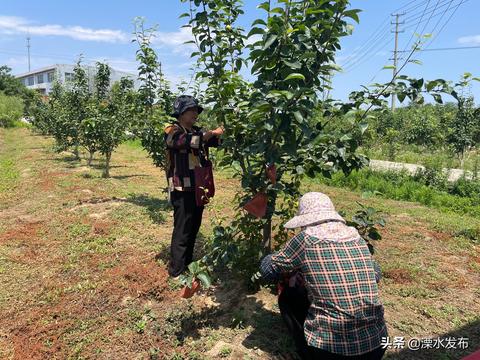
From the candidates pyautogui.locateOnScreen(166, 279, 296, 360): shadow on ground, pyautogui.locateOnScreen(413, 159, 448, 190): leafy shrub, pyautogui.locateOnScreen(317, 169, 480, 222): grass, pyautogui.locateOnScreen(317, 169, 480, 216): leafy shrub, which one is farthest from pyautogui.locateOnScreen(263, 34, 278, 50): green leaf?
pyautogui.locateOnScreen(413, 159, 448, 190): leafy shrub

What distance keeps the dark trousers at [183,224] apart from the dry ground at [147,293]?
10.8 inches

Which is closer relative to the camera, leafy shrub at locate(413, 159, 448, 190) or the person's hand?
the person's hand

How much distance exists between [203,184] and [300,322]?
1.69 m

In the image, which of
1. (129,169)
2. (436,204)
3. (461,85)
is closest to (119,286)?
(461,85)

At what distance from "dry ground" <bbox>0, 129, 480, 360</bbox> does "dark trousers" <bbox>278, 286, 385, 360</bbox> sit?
1.27ft

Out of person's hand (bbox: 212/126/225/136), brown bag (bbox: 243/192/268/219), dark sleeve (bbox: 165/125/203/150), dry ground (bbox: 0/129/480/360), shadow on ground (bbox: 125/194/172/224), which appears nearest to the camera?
brown bag (bbox: 243/192/268/219)

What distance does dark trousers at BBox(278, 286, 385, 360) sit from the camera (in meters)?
2.23

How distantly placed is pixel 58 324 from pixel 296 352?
203cm

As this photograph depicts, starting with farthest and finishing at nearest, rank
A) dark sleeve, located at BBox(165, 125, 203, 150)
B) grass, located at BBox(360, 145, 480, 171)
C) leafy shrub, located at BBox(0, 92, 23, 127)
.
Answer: leafy shrub, located at BBox(0, 92, 23, 127) < grass, located at BBox(360, 145, 480, 171) < dark sleeve, located at BBox(165, 125, 203, 150)

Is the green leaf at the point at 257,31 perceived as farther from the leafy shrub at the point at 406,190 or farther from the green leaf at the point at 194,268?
the leafy shrub at the point at 406,190

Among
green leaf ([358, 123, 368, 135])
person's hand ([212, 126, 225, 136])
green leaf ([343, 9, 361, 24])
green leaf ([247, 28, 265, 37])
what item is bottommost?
person's hand ([212, 126, 225, 136])

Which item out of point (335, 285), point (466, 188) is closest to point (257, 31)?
point (335, 285)

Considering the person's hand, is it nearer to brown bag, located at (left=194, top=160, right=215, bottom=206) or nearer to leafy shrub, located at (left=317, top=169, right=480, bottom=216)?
brown bag, located at (left=194, top=160, right=215, bottom=206)

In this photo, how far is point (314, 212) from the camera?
7.54ft
